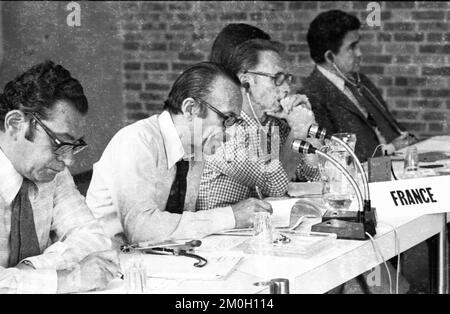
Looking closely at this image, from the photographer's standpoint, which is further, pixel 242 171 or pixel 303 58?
pixel 303 58

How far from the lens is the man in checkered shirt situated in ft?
11.4

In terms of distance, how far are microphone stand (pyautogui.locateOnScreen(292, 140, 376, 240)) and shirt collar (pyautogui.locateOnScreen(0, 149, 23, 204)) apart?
0.93 m

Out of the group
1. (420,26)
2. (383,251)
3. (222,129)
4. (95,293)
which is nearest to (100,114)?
(420,26)

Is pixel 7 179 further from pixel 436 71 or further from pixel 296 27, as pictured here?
pixel 436 71

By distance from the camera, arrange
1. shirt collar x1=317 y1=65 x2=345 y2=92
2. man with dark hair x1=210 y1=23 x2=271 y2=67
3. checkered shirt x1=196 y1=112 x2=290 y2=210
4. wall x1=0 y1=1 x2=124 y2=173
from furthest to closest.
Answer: wall x1=0 y1=1 x2=124 y2=173 < shirt collar x1=317 y1=65 x2=345 y2=92 < man with dark hair x1=210 y1=23 x2=271 y2=67 < checkered shirt x1=196 y1=112 x2=290 y2=210

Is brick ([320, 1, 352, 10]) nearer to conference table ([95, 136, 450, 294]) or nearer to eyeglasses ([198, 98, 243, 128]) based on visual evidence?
conference table ([95, 136, 450, 294])

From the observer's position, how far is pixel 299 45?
20.2 ft

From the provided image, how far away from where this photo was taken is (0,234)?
247 centimetres

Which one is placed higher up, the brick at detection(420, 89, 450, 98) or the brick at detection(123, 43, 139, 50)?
the brick at detection(123, 43, 139, 50)

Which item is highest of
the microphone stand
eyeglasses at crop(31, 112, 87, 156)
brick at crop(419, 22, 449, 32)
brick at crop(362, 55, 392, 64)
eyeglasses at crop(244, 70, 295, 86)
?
brick at crop(419, 22, 449, 32)

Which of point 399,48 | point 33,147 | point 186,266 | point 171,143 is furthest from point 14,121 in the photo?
point 399,48

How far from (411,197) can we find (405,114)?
3.01 meters

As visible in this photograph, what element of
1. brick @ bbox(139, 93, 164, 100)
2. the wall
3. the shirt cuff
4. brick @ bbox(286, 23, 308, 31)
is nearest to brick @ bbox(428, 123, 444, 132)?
brick @ bbox(286, 23, 308, 31)
